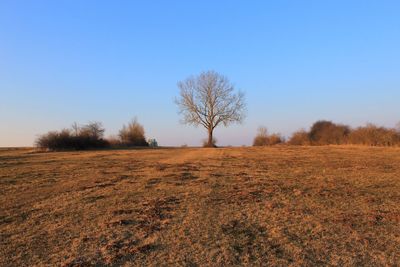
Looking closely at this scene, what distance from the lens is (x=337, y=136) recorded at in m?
36.3

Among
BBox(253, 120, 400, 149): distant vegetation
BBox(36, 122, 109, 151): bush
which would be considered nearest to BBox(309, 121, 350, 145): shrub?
BBox(253, 120, 400, 149): distant vegetation

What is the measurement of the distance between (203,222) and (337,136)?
33728 mm

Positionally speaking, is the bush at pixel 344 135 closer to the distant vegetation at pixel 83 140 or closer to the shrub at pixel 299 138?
the shrub at pixel 299 138

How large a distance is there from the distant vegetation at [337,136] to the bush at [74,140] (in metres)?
21.2

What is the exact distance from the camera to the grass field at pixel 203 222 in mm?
4281

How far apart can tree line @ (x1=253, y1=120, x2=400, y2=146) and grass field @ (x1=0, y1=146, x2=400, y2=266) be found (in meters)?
21.3

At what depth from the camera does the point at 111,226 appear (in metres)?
5.54

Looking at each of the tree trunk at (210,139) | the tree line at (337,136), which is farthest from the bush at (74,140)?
the tree line at (337,136)

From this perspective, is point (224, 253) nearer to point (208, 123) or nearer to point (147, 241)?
point (147, 241)

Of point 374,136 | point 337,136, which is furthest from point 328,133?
point 374,136

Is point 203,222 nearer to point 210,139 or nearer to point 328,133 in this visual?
point 328,133

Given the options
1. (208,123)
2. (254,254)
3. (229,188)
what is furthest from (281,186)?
(208,123)

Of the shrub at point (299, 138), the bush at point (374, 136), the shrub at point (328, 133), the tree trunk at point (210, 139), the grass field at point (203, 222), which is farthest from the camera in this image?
the tree trunk at point (210, 139)

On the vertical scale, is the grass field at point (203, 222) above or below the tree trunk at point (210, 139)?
below
